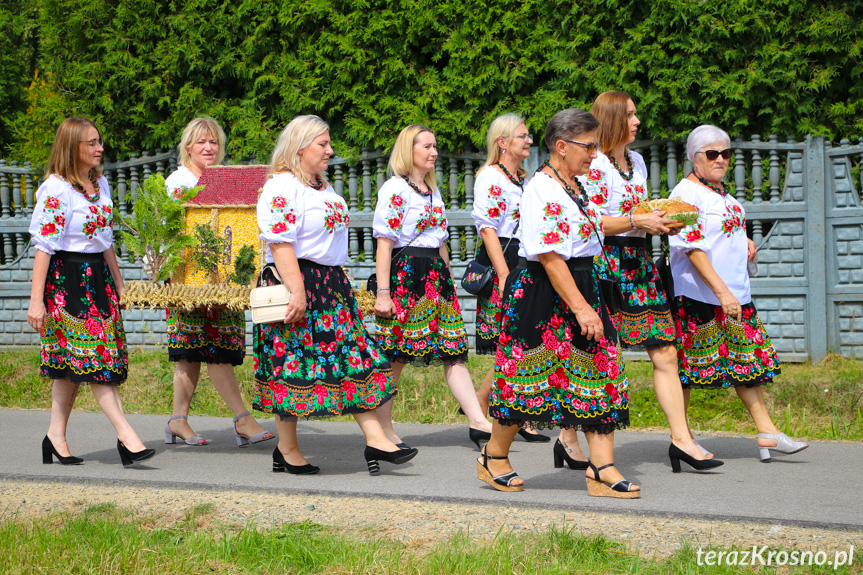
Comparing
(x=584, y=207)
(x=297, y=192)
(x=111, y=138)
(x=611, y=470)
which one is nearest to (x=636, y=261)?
(x=584, y=207)

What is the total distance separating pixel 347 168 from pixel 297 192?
15.9ft

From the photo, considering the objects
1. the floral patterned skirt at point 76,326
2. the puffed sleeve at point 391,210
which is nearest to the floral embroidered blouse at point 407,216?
→ the puffed sleeve at point 391,210

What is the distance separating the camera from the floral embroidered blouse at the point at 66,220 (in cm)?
534

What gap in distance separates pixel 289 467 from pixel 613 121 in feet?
8.93

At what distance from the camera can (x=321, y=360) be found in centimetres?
507

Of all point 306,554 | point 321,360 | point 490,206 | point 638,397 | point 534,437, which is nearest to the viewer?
point 306,554

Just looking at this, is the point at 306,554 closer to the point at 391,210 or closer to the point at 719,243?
the point at 391,210

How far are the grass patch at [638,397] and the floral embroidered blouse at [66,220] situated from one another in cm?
274

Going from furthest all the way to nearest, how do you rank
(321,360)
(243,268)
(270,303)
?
(243,268)
(321,360)
(270,303)

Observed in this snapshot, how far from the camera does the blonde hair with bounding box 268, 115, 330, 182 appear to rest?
201 inches

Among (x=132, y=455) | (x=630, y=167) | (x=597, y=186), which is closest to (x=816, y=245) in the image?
(x=630, y=167)

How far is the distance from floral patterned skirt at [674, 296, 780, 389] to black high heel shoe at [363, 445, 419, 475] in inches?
65.9

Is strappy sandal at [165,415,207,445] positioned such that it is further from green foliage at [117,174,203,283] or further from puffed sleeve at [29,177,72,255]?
puffed sleeve at [29,177,72,255]

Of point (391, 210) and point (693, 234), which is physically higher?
point (391, 210)
